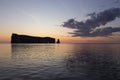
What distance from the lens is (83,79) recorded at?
22.6 metres

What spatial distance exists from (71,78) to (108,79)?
248 inches

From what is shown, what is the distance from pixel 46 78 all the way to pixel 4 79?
6.93 m

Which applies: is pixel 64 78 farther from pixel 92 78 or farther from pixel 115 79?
pixel 115 79

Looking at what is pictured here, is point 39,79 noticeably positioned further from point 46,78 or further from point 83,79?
point 83,79

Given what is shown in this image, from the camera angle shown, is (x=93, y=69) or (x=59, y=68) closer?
(x=93, y=69)

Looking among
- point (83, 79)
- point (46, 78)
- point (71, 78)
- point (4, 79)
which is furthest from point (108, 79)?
point (4, 79)

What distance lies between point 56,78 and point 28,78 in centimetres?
476

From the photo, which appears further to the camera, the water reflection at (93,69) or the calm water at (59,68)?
the water reflection at (93,69)

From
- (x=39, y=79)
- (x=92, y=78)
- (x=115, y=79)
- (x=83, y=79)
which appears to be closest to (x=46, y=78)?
(x=39, y=79)

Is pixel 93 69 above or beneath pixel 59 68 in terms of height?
beneath

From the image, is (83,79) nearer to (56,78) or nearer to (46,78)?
(56,78)

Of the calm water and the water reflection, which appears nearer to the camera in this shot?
the calm water

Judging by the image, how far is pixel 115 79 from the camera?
893 inches

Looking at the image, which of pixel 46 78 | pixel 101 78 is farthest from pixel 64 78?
pixel 101 78
